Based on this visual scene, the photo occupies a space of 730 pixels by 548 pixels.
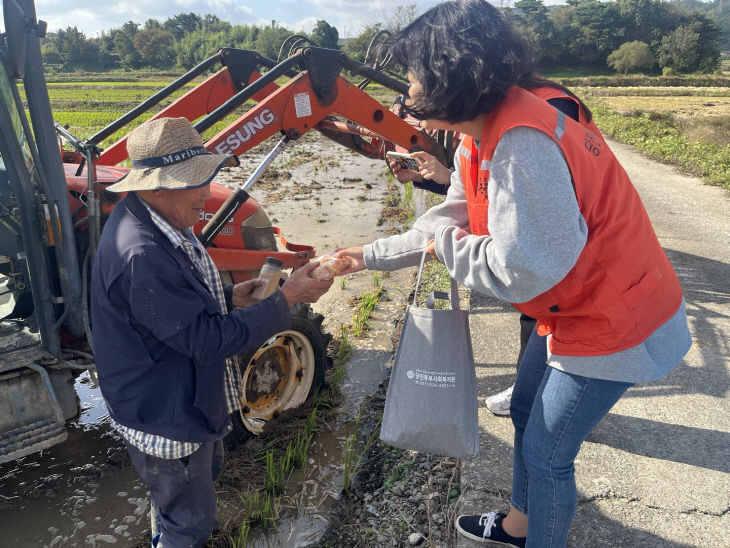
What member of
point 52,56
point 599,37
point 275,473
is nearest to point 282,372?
point 275,473

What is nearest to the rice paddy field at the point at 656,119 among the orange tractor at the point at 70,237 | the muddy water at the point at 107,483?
the orange tractor at the point at 70,237

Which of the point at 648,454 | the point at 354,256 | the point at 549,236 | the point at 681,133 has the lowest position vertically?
the point at 648,454

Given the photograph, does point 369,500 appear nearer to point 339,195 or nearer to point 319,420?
point 319,420

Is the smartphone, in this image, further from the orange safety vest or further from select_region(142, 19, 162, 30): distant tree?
select_region(142, 19, 162, 30): distant tree

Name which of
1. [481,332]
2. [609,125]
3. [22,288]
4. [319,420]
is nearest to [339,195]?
[481,332]

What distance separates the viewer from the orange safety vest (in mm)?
1417

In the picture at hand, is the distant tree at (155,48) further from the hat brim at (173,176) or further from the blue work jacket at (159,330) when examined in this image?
the blue work jacket at (159,330)

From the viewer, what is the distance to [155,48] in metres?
60.3

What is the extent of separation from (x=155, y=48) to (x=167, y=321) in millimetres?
67424

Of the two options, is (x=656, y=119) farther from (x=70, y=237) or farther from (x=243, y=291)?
→ (x=70, y=237)

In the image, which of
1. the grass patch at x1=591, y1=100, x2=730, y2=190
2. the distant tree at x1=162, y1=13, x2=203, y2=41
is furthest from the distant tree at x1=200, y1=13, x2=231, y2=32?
the grass patch at x1=591, y1=100, x2=730, y2=190

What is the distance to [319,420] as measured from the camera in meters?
3.62

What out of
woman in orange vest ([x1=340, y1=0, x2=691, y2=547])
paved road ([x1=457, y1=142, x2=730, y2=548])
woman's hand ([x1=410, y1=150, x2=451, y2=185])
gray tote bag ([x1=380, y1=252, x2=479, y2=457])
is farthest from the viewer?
woman's hand ([x1=410, y1=150, x2=451, y2=185])

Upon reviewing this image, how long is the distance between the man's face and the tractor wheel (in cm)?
138
